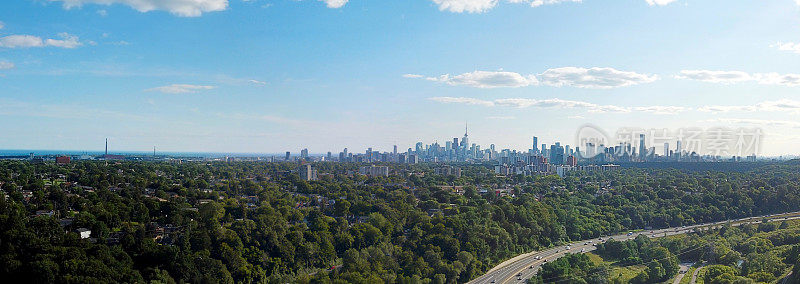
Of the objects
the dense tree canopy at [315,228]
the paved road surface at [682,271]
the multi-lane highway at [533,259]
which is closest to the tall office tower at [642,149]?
the dense tree canopy at [315,228]

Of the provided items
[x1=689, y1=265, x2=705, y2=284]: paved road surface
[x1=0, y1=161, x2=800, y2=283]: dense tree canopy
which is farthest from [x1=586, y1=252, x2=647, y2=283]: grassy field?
[x1=689, y1=265, x2=705, y2=284]: paved road surface

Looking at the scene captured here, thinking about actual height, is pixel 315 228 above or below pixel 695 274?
above

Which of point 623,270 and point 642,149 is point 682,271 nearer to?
point 623,270

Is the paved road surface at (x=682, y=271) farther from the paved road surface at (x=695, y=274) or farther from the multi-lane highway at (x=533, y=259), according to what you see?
the multi-lane highway at (x=533, y=259)

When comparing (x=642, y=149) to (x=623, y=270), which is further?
(x=642, y=149)

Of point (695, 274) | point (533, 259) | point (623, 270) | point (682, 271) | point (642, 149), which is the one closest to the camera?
point (695, 274)

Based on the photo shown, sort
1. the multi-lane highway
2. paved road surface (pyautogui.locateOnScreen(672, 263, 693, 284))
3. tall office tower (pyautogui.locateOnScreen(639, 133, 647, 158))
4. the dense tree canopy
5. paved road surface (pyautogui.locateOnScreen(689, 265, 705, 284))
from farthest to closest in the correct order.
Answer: tall office tower (pyautogui.locateOnScreen(639, 133, 647, 158)) → the multi-lane highway → paved road surface (pyautogui.locateOnScreen(672, 263, 693, 284)) → paved road surface (pyautogui.locateOnScreen(689, 265, 705, 284)) → the dense tree canopy

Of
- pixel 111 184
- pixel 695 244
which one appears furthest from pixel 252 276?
pixel 695 244

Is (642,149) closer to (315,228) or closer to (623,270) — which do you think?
(623,270)

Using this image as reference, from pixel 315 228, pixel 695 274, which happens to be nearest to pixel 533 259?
pixel 695 274

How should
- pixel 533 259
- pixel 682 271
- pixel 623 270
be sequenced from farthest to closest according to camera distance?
pixel 533 259, pixel 682 271, pixel 623 270

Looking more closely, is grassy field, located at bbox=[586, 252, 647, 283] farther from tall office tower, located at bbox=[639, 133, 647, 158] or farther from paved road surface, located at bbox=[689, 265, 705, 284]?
tall office tower, located at bbox=[639, 133, 647, 158]
